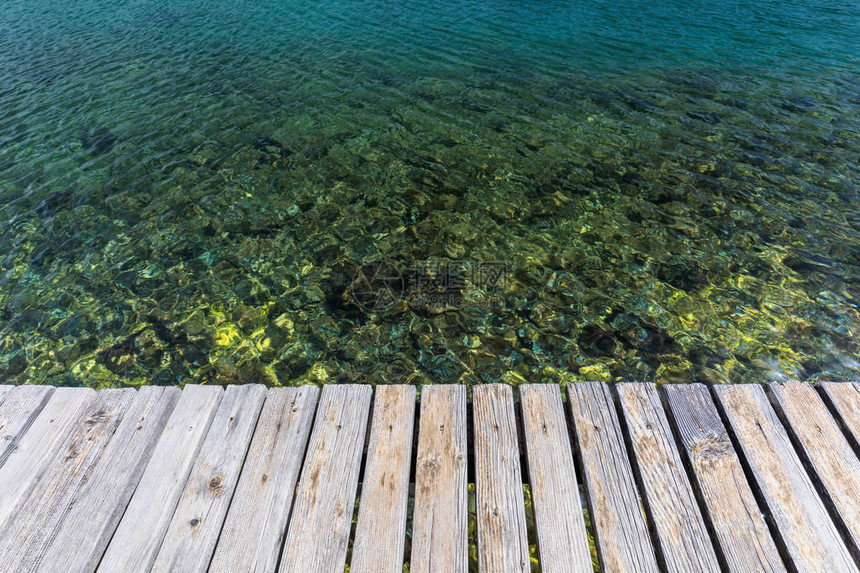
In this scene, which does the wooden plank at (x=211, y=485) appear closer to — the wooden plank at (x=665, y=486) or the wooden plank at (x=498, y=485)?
the wooden plank at (x=498, y=485)

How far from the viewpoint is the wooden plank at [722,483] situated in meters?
2.99

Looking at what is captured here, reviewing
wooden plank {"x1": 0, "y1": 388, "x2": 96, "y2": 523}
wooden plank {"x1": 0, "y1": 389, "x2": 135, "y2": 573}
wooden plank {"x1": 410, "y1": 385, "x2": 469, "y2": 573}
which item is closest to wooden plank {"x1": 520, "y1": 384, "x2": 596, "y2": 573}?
wooden plank {"x1": 410, "y1": 385, "x2": 469, "y2": 573}

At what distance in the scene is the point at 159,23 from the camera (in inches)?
814

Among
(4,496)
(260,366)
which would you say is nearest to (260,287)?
(260,366)

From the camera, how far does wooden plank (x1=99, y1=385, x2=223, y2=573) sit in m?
3.08

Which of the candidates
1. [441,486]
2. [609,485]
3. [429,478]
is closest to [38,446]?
[429,478]

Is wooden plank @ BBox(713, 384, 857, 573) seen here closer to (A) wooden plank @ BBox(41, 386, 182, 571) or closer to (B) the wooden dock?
(B) the wooden dock

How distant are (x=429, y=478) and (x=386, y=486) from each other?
339 mm

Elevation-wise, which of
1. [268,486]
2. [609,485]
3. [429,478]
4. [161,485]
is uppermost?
[609,485]

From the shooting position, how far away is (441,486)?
133 inches

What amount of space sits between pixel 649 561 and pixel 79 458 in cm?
457

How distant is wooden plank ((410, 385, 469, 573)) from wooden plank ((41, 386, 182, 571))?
7.49 feet

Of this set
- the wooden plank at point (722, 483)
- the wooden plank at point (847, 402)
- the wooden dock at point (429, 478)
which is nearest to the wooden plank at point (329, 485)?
the wooden dock at point (429, 478)

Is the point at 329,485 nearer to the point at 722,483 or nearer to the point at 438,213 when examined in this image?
the point at 722,483
